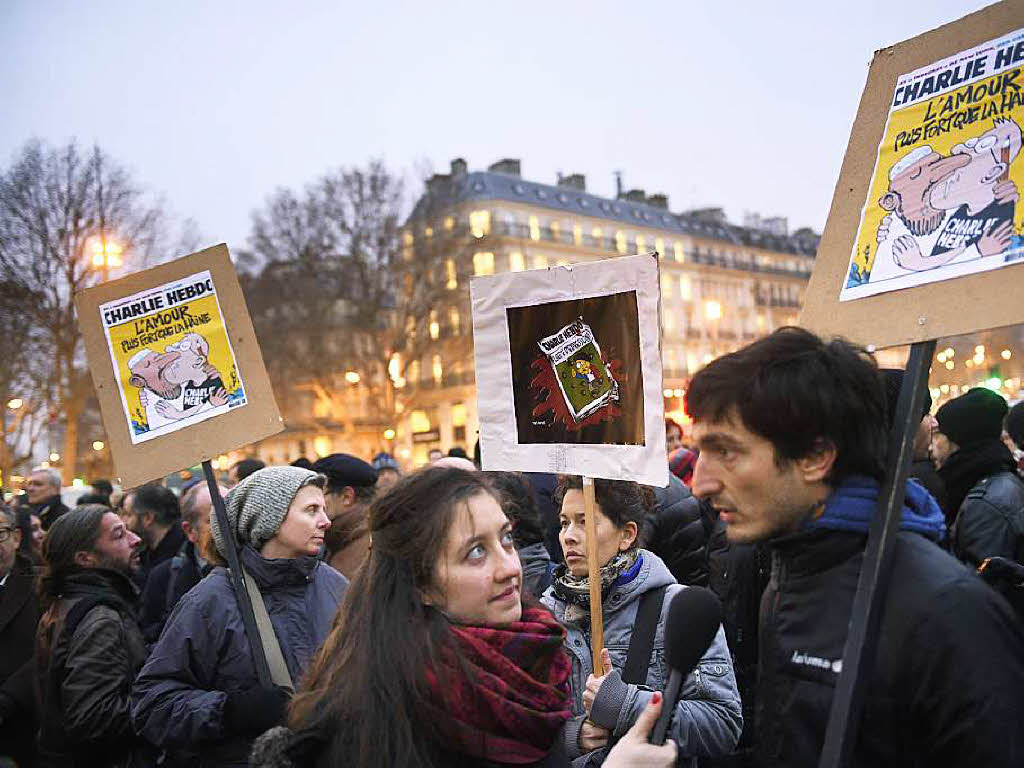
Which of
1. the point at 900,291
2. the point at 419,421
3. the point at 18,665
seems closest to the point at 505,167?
the point at 419,421

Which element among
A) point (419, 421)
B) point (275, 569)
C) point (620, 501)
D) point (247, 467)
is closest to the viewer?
point (620, 501)

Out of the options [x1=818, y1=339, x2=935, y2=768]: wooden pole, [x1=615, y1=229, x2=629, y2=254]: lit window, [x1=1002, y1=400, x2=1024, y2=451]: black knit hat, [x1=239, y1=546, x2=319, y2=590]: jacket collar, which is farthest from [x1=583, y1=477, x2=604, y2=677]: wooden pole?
[x1=615, y1=229, x2=629, y2=254]: lit window

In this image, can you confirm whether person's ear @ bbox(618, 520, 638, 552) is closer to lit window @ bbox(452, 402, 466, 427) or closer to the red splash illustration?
the red splash illustration

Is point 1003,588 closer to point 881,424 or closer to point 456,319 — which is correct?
point 881,424

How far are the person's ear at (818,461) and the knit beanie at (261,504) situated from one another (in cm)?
247

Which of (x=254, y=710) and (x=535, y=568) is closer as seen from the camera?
(x=254, y=710)

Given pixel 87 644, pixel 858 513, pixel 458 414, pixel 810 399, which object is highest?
pixel 810 399

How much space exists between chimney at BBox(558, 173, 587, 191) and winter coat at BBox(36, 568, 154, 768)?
210ft

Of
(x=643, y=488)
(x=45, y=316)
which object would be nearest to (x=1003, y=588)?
(x=643, y=488)

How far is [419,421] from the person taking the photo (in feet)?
201

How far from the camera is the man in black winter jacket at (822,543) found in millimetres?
1869

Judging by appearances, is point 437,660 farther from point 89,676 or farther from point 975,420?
point 975,420

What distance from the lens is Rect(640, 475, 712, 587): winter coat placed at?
17.4 ft

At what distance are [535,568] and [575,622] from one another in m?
1.40
